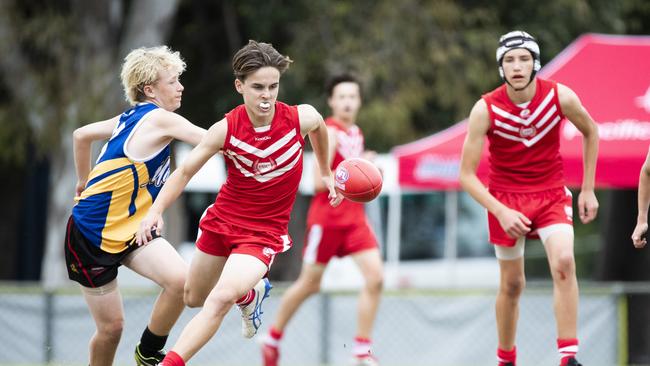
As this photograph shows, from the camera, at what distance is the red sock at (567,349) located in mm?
6410

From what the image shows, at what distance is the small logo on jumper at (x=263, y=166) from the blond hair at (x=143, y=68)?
29.9 inches

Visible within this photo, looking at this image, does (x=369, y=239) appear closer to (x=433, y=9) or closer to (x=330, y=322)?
(x=330, y=322)

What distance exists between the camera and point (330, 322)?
11234 millimetres

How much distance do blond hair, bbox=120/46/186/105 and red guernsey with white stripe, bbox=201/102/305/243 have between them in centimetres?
52

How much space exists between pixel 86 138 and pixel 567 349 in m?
3.02

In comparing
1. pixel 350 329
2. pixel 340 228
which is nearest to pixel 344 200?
pixel 340 228

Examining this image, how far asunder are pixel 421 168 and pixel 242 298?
452 cm

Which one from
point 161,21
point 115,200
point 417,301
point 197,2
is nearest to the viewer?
point 115,200

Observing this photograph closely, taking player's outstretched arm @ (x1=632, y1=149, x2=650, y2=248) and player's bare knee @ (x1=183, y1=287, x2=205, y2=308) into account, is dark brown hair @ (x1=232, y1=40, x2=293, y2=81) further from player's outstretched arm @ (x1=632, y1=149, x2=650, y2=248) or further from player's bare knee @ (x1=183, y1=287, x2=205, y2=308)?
player's outstretched arm @ (x1=632, y1=149, x2=650, y2=248)

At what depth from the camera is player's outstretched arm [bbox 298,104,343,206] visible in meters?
6.45

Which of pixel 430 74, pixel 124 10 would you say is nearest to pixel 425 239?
pixel 430 74

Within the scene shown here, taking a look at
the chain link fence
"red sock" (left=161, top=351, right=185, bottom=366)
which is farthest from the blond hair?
the chain link fence

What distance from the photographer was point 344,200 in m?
8.85

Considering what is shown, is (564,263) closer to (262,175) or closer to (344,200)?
(262,175)
